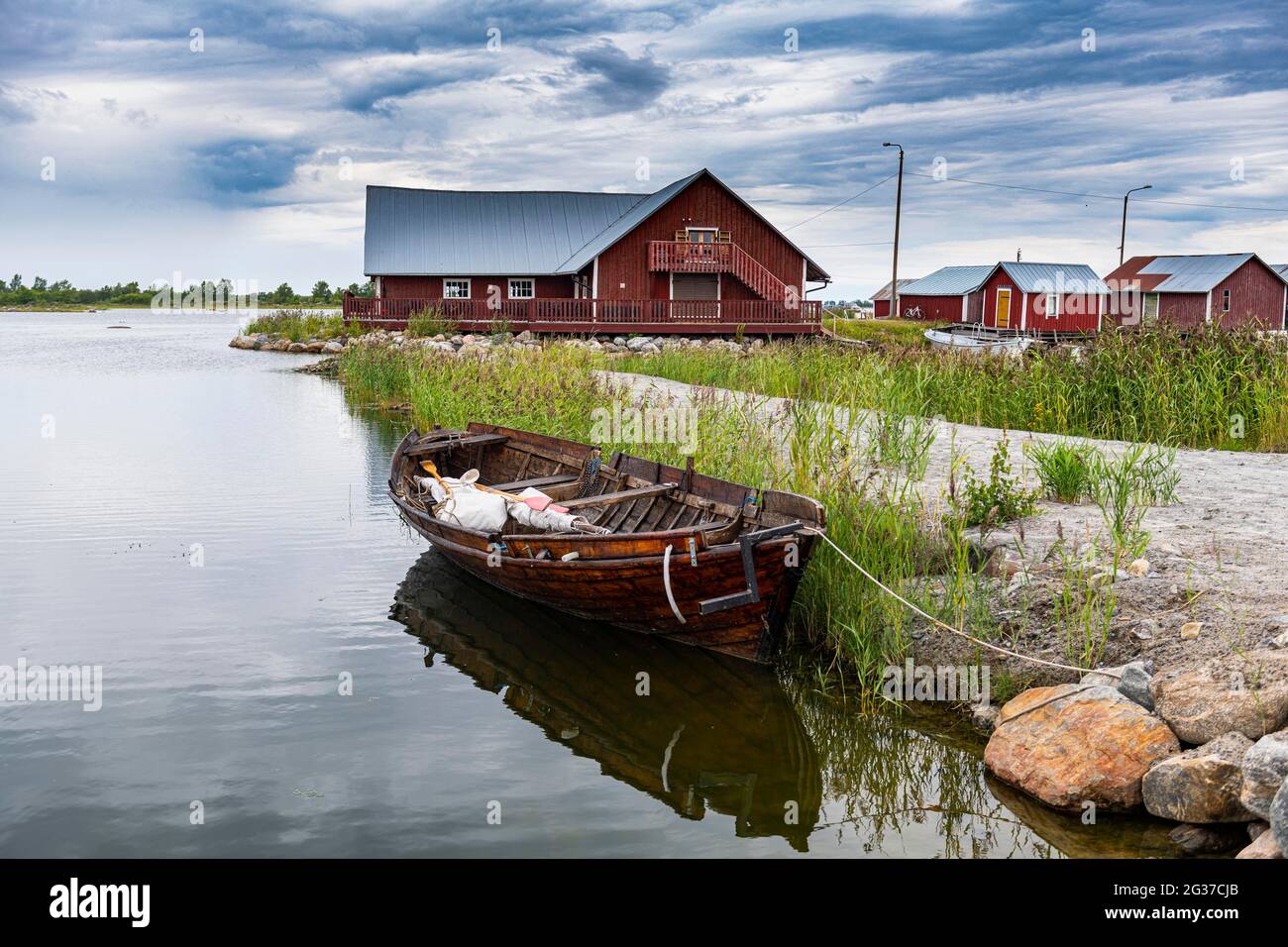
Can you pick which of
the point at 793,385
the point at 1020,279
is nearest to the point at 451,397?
the point at 793,385

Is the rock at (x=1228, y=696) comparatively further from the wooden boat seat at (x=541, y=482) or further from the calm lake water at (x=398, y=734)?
the wooden boat seat at (x=541, y=482)

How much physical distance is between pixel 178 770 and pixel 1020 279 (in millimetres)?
Answer: 59814

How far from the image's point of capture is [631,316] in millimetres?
40562

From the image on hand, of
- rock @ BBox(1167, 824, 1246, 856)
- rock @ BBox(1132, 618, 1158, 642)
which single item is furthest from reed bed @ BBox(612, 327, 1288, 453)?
rock @ BBox(1167, 824, 1246, 856)

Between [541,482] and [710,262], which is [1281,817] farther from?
[710,262]

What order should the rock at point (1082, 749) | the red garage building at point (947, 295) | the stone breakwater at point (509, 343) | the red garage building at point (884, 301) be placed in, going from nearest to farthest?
1. the rock at point (1082, 749)
2. the stone breakwater at point (509, 343)
3. the red garage building at point (947, 295)
4. the red garage building at point (884, 301)

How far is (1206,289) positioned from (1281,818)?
190 feet

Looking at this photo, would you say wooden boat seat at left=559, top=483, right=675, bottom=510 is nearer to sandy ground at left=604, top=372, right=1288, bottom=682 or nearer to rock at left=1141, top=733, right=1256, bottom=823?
sandy ground at left=604, top=372, right=1288, bottom=682

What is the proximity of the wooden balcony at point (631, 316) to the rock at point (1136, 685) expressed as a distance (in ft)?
112

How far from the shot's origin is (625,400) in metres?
17.0

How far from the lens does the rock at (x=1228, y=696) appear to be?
6.18 meters

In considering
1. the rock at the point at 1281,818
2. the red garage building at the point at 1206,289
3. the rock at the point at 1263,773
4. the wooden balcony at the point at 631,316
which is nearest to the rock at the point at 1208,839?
the rock at the point at 1263,773

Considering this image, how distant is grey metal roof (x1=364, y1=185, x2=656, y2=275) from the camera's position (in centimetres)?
→ 4503

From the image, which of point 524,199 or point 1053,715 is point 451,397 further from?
point 524,199
